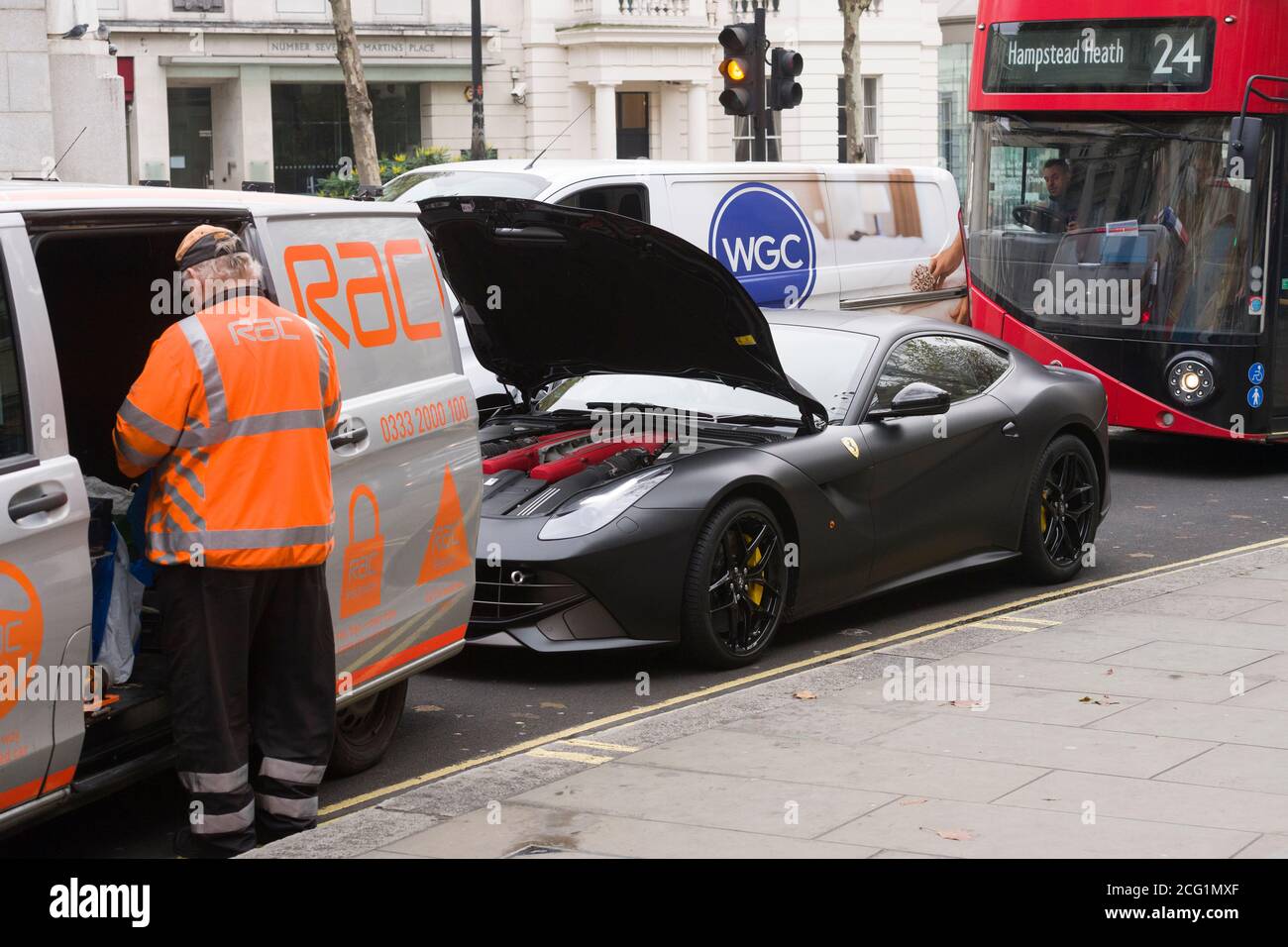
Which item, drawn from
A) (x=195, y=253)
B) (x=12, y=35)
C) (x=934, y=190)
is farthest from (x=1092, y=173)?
(x=12, y=35)

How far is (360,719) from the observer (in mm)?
6055

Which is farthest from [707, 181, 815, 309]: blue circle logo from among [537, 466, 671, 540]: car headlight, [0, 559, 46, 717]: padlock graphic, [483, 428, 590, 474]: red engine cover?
[0, 559, 46, 717]: padlock graphic

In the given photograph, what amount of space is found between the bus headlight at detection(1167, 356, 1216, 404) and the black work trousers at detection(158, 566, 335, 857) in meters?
9.22

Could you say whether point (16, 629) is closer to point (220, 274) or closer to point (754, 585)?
point (220, 274)

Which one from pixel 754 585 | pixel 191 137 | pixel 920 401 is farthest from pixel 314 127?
pixel 754 585

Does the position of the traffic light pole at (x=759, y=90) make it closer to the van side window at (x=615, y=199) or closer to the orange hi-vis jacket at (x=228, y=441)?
the van side window at (x=615, y=199)

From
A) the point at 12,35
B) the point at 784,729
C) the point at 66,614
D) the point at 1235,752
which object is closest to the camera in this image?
Result: the point at 66,614

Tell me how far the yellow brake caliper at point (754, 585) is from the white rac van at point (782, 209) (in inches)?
158

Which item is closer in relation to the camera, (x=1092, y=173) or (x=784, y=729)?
(x=784, y=729)

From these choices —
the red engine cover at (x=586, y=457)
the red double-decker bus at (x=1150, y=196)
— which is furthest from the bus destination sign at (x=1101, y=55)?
the red engine cover at (x=586, y=457)

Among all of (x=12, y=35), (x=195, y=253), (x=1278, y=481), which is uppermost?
(x=12, y=35)

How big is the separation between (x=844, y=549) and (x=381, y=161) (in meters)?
28.0

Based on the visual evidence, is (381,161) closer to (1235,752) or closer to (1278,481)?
(1278,481)

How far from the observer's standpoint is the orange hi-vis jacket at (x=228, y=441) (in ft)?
15.7
